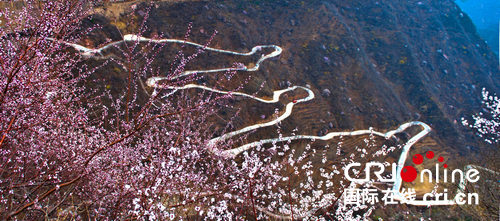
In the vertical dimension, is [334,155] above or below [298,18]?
below

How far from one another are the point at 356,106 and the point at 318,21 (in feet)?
33.4

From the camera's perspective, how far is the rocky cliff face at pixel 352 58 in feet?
62.0

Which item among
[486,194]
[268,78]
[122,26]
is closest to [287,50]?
[268,78]

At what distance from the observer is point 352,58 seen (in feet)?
76.4

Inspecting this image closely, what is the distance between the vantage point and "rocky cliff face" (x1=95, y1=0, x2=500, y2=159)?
18.9 metres

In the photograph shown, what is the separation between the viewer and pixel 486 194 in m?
10.5

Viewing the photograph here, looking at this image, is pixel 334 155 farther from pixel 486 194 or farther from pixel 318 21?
pixel 318 21
